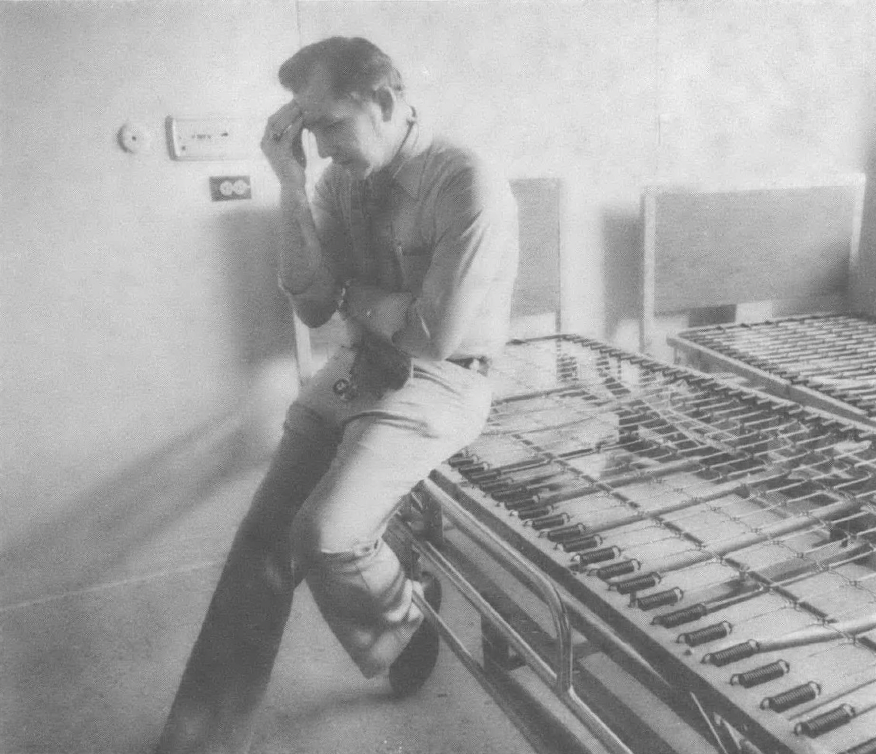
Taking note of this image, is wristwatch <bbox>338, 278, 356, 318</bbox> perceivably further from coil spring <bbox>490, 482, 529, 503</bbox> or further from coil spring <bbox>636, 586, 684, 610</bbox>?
coil spring <bbox>636, 586, 684, 610</bbox>

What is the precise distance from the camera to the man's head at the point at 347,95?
1771 millimetres

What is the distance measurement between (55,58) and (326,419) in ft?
4.41

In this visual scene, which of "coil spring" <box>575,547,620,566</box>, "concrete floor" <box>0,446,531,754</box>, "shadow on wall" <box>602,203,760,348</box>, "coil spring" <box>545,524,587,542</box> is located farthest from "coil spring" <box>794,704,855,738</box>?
"shadow on wall" <box>602,203,760,348</box>

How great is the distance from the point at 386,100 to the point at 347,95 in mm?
91

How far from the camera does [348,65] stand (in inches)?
69.7

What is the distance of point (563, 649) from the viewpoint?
141 cm

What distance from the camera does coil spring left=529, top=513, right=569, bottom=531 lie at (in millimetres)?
1696

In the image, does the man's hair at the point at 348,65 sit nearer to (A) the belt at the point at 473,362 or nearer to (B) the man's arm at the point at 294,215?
(B) the man's arm at the point at 294,215

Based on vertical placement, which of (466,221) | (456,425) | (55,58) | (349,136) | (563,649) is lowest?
(563,649)

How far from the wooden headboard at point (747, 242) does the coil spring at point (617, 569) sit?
1780 millimetres

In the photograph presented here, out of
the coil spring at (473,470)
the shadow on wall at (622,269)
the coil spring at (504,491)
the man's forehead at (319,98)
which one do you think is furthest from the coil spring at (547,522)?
the shadow on wall at (622,269)

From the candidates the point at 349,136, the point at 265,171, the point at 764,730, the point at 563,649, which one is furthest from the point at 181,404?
the point at 764,730

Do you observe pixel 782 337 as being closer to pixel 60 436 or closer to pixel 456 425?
pixel 456 425

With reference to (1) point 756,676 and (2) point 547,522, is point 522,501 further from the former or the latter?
(1) point 756,676
